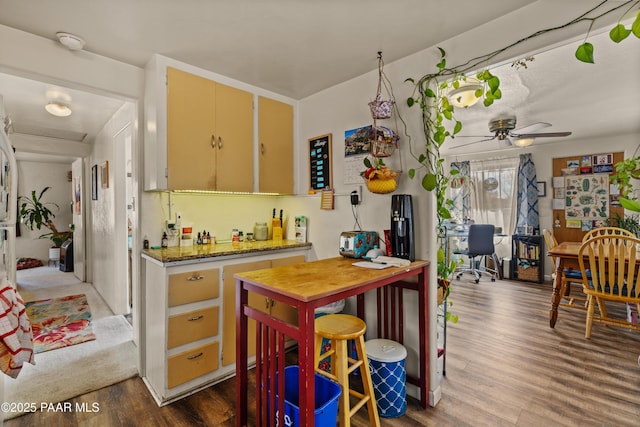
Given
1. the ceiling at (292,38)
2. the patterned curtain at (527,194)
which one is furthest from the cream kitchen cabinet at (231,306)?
the patterned curtain at (527,194)

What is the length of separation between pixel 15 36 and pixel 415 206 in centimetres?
264

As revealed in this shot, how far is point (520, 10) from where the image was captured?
158cm

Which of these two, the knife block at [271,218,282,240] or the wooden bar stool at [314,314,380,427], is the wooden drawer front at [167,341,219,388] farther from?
the knife block at [271,218,282,240]

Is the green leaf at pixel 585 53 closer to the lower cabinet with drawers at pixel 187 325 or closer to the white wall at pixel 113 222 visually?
the lower cabinet with drawers at pixel 187 325

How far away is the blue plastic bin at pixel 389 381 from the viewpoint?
177cm

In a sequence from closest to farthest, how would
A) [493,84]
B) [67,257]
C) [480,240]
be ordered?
1. [493,84]
2. [480,240]
3. [67,257]

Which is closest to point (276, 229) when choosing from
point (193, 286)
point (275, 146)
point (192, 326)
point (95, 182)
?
point (275, 146)

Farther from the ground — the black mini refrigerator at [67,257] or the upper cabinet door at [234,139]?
the upper cabinet door at [234,139]

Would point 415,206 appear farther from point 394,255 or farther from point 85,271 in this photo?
point 85,271

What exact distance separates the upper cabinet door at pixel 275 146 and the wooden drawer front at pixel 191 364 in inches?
51.4

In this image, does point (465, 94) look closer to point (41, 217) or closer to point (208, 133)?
point (208, 133)

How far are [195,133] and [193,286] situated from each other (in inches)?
43.2

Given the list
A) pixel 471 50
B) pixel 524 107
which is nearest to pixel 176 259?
pixel 471 50

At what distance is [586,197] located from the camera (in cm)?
478
